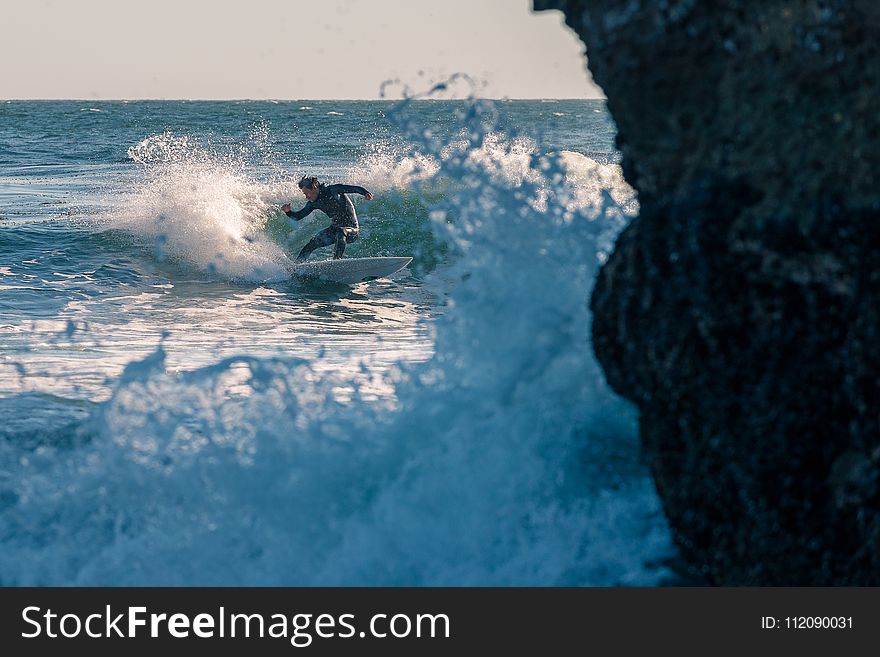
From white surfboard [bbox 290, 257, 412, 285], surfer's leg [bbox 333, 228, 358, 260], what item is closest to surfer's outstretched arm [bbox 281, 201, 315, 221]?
surfer's leg [bbox 333, 228, 358, 260]

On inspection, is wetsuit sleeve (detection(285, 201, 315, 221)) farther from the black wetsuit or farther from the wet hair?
the wet hair

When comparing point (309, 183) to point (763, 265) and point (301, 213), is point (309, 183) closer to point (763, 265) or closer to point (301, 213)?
point (301, 213)

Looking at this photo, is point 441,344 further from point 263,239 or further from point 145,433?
point 263,239

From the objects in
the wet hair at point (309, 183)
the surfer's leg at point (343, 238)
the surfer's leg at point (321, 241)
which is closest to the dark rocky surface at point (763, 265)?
the wet hair at point (309, 183)

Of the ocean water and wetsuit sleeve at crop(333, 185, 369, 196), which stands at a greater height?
wetsuit sleeve at crop(333, 185, 369, 196)

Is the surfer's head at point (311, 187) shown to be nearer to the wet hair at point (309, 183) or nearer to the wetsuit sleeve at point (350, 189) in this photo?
the wet hair at point (309, 183)

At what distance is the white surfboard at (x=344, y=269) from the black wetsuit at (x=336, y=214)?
28cm

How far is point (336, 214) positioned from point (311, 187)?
60cm

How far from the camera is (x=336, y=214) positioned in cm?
1266

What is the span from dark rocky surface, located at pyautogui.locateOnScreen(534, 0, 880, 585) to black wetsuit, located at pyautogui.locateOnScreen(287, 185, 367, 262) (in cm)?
853

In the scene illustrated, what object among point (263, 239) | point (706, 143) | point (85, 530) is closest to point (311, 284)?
point (263, 239)

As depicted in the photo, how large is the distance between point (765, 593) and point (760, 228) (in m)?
1.22

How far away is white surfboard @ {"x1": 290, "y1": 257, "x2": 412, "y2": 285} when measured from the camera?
12.7 meters

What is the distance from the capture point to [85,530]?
438cm
